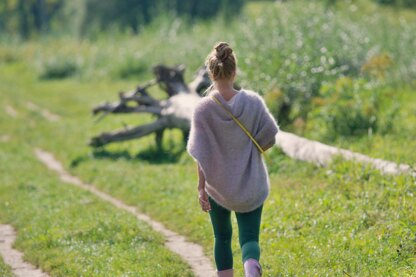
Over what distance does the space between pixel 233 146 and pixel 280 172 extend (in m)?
5.47

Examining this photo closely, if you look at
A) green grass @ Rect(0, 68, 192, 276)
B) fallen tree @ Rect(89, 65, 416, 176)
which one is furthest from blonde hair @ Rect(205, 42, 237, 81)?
fallen tree @ Rect(89, 65, 416, 176)

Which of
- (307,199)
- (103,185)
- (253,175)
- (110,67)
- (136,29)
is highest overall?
(253,175)

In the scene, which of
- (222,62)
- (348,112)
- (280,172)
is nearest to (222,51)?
(222,62)

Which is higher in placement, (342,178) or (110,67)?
(342,178)

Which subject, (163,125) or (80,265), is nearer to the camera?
(80,265)

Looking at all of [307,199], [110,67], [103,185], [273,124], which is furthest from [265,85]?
[110,67]

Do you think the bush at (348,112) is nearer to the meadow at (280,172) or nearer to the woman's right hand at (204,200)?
the meadow at (280,172)

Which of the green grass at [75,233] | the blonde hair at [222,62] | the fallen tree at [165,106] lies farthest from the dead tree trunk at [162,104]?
the blonde hair at [222,62]

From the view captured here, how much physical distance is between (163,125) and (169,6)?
41.0m

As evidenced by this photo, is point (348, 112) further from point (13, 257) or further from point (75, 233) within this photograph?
point (13, 257)

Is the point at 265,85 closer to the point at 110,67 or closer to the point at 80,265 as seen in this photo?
the point at 80,265

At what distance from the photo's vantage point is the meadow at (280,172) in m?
7.80

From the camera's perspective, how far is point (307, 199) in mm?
9508

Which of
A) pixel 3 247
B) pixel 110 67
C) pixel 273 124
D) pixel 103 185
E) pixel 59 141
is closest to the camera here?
pixel 273 124
